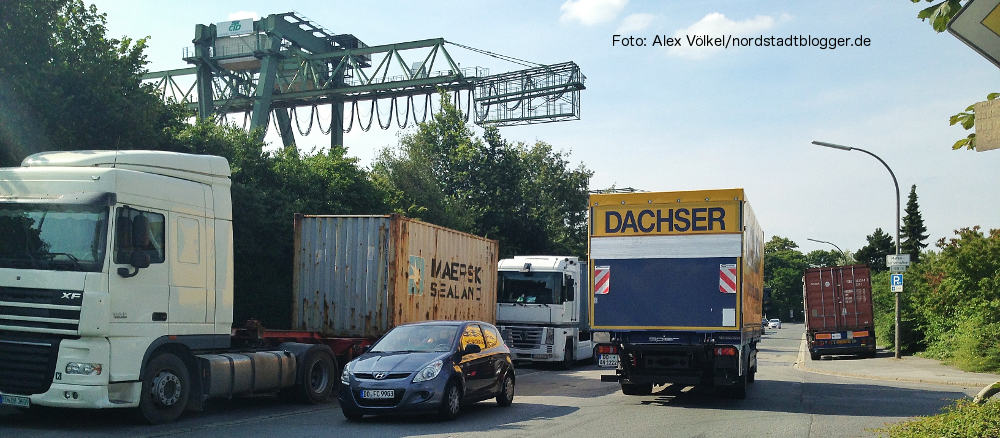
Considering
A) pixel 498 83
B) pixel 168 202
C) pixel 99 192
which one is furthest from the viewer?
pixel 498 83

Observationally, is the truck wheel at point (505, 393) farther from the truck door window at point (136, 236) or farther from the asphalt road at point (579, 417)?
the truck door window at point (136, 236)

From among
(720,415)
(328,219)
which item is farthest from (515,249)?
(720,415)

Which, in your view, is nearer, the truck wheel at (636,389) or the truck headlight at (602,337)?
the truck headlight at (602,337)

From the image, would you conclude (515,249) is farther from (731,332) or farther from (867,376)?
(731,332)

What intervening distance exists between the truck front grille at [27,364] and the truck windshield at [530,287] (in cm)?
1567

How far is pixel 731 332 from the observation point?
560 inches

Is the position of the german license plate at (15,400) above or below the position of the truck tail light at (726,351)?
below

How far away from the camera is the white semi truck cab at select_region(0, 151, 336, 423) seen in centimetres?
1050

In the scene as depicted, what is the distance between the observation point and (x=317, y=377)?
49.3 ft

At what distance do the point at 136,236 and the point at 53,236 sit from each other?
940 mm

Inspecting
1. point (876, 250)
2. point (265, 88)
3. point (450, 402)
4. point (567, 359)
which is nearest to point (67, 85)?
point (450, 402)

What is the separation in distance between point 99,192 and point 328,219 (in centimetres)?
646

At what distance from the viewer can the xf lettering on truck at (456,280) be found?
1856cm

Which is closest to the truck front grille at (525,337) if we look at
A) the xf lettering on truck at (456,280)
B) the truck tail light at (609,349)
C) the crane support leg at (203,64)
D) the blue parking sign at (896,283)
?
the xf lettering on truck at (456,280)
